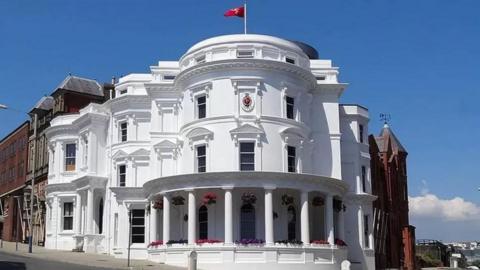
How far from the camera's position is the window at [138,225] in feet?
148

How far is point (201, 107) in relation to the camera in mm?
41938

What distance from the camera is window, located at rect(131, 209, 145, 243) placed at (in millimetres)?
44969

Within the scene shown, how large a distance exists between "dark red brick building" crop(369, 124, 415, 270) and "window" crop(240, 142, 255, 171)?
1519 cm

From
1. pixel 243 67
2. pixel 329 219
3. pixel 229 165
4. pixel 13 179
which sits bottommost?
pixel 329 219

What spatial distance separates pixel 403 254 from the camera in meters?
61.3

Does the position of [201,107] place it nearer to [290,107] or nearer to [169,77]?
[169,77]

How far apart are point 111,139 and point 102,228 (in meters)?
6.34

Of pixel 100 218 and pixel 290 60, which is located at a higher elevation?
pixel 290 60

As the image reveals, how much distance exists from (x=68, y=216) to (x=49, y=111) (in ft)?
43.6

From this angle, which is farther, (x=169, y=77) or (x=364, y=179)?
(x=364, y=179)

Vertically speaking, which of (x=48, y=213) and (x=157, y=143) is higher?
(x=157, y=143)

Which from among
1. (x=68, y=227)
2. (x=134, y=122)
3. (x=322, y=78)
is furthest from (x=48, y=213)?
(x=322, y=78)

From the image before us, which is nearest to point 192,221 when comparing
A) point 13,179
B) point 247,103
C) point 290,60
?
point 247,103

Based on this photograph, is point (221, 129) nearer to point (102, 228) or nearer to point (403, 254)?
point (102, 228)
